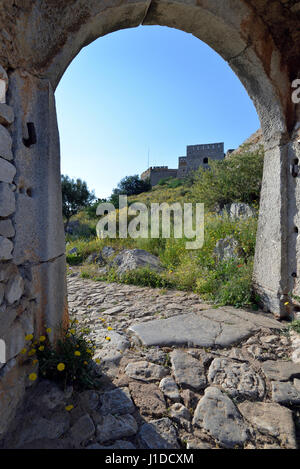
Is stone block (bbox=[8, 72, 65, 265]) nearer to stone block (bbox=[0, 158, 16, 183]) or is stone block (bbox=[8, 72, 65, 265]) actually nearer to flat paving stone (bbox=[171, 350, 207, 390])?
stone block (bbox=[0, 158, 16, 183])

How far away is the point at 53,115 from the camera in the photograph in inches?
70.0

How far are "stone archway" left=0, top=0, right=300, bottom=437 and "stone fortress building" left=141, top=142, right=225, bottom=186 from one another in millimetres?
22950

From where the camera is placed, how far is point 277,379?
183cm

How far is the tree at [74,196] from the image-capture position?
12.8 metres

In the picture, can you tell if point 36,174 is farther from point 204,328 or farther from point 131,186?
point 131,186

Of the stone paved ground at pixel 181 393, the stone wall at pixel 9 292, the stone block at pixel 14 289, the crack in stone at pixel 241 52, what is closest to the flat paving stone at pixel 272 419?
the stone paved ground at pixel 181 393

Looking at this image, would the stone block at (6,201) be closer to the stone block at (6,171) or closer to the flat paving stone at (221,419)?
the stone block at (6,171)

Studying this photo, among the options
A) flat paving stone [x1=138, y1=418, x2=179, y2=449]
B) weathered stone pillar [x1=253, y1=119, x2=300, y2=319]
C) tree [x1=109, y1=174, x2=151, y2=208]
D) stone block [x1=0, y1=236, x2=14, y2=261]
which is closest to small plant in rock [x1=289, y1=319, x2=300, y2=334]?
weathered stone pillar [x1=253, y1=119, x2=300, y2=319]

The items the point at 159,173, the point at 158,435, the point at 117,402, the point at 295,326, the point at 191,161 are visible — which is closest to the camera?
the point at 158,435

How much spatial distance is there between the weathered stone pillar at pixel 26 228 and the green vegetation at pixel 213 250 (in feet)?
7.45

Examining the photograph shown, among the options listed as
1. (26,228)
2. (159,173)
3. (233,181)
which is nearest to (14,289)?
(26,228)

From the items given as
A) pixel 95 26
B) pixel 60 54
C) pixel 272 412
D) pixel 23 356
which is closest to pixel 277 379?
pixel 272 412

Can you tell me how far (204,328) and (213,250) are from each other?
2.19 meters

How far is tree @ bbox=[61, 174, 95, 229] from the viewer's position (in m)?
12.8
